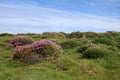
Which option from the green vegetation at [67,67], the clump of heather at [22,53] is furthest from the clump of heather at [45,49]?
the clump of heather at [22,53]

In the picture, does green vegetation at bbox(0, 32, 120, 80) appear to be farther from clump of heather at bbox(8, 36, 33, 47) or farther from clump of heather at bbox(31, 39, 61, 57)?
clump of heather at bbox(8, 36, 33, 47)

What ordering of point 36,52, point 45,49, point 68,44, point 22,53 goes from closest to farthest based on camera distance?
point 22,53 < point 36,52 < point 45,49 < point 68,44

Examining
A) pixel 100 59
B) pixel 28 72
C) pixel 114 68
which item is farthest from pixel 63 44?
pixel 28 72

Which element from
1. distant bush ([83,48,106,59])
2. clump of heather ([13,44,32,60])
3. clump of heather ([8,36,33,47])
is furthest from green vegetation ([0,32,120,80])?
clump of heather ([8,36,33,47])

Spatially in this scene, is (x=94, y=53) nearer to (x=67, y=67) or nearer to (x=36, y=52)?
(x=67, y=67)

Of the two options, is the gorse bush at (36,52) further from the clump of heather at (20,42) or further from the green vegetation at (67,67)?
the clump of heather at (20,42)

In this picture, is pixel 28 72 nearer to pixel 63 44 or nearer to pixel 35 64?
pixel 35 64

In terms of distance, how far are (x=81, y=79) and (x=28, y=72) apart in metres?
3.52

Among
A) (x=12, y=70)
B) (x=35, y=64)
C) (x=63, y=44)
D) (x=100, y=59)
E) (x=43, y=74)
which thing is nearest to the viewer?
(x=43, y=74)

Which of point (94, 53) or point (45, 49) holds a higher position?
point (45, 49)

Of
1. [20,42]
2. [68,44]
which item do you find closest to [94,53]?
[68,44]

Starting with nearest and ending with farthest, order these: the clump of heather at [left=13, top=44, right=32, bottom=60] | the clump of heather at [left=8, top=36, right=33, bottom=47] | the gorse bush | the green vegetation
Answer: the green vegetation < the gorse bush < the clump of heather at [left=13, top=44, right=32, bottom=60] < the clump of heather at [left=8, top=36, right=33, bottom=47]

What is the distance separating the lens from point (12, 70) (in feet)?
61.9

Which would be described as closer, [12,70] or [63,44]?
[12,70]
